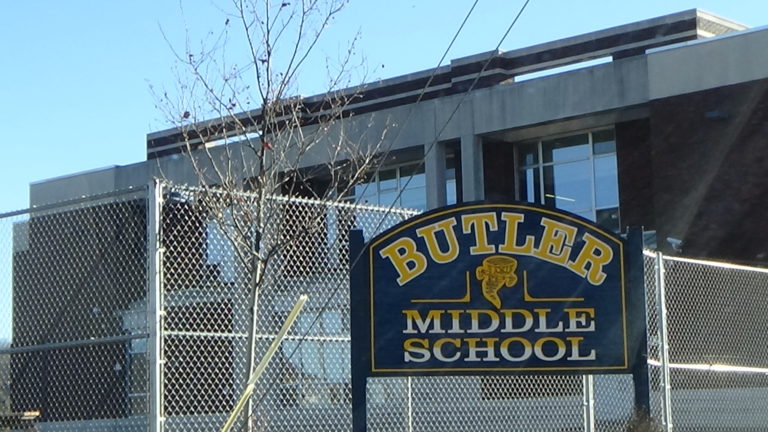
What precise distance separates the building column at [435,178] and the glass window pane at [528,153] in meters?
1.94

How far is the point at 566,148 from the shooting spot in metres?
27.7

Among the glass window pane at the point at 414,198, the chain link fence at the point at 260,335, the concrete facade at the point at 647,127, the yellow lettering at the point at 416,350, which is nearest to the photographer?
the yellow lettering at the point at 416,350

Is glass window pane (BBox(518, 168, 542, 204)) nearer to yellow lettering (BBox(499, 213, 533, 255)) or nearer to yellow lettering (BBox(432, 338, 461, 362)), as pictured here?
yellow lettering (BBox(499, 213, 533, 255))

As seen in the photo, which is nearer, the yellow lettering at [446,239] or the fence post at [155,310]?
the fence post at [155,310]

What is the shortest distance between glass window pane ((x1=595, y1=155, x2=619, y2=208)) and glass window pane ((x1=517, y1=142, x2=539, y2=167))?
1734mm

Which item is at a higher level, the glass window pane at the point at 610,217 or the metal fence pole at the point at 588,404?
the glass window pane at the point at 610,217

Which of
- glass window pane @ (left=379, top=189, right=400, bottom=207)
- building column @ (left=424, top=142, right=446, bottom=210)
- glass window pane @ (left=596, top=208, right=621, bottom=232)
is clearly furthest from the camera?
glass window pane @ (left=379, top=189, right=400, bottom=207)

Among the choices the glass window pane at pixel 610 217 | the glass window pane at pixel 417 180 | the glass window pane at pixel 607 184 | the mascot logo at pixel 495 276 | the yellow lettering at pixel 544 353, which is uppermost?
the glass window pane at pixel 417 180

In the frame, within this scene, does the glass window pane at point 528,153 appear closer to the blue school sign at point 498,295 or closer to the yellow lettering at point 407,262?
the blue school sign at point 498,295

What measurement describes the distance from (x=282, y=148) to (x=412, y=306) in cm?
252

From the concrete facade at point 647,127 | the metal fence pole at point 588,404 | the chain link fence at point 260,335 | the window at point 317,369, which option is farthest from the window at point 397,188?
the metal fence pole at point 588,404

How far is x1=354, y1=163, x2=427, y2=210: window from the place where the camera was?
96.9ft

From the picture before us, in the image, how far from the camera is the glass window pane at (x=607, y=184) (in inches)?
1061

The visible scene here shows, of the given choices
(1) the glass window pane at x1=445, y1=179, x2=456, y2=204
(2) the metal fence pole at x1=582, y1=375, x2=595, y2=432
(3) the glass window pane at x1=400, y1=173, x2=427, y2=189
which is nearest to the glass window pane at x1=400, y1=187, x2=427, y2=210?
(3) the glass window pane at x1=400, y1=173, x2=427, y2=189
